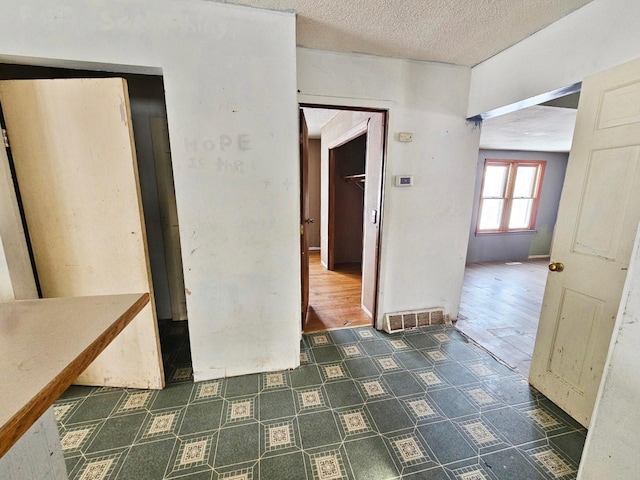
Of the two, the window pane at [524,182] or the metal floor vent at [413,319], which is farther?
the window pane at [524,182]

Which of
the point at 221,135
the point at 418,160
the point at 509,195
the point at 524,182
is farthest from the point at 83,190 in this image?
the point at 524,182

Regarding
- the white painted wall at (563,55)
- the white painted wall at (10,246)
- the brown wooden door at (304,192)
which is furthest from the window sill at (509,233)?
the white painted wall at (10,246)

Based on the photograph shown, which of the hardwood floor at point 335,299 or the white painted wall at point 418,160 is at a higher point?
the white painted wall at point 418,160

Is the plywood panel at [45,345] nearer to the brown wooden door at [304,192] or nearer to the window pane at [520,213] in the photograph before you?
the brown wooden door at [304,192]

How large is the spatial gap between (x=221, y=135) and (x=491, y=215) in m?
5.45

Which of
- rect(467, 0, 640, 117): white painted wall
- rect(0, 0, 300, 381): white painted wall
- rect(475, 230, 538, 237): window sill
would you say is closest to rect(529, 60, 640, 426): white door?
rect(467, 0, 640, 117): white painted wall

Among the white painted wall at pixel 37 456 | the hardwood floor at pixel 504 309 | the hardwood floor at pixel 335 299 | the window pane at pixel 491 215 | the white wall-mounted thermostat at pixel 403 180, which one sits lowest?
the hardwood floor at pixel 504 309

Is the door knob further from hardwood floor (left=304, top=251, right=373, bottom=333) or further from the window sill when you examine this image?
the window sill

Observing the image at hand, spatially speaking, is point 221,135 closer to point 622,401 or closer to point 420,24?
point 420,24

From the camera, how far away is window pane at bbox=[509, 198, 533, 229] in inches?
213

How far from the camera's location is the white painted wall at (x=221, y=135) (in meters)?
1.46

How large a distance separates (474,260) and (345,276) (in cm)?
291

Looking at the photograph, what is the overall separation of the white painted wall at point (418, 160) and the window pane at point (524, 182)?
373 centimetres

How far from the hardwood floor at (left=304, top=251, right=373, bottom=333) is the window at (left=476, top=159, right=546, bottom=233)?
2884mm
